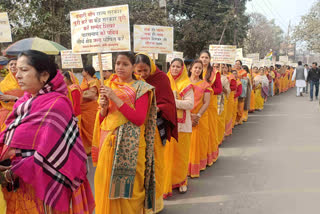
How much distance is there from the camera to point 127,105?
2709mm

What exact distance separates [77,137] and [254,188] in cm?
305

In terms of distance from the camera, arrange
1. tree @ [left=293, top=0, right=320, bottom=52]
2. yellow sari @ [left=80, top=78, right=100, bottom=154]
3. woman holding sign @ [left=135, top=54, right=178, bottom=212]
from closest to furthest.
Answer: woman holding sign @ [left=135, top=54, right=178, bottom=212], yellow sari @ [left=80, top=78, right=100, bottom=154], tree @ [left=293, top=0, right=320, bottom=52]

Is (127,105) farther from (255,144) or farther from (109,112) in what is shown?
(255,144)

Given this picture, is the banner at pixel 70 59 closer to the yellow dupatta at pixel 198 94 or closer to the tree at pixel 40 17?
the yellow dupatta at pixel 198 94

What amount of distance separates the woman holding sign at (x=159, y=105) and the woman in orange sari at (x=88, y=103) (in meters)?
3.16

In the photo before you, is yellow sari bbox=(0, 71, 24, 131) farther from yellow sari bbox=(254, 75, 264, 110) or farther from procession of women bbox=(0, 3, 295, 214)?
yellow sari bbox=(254, 75, 264, 110)

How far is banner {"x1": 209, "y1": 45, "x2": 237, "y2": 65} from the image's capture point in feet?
22.5

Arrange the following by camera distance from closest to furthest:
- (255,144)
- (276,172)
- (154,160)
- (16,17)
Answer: (154,160), (276,172), (255,144), (16,17)

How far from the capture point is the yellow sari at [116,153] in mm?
2814

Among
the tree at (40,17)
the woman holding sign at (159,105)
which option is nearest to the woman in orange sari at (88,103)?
the woman holding sign at (159,105)

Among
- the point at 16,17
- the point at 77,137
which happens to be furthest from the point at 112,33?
the point at 16,17

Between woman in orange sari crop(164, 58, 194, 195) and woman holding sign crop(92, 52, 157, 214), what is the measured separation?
1108 mm

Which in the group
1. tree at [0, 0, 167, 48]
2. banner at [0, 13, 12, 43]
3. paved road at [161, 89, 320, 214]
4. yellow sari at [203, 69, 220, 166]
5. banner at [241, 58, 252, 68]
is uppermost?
tree at [0, 0, 167, 48]

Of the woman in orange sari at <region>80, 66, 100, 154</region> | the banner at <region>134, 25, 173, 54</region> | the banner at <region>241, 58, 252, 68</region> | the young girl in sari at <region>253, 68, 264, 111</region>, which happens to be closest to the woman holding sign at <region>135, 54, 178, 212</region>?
the banner at <region>134, 25, 173, 54</region>
